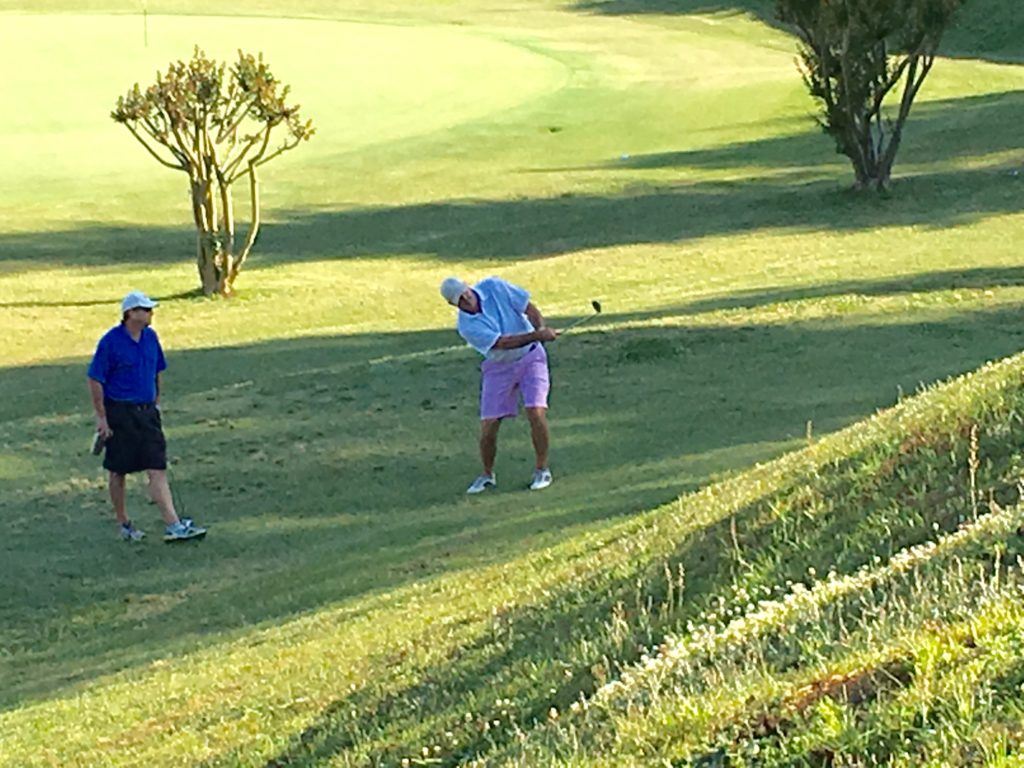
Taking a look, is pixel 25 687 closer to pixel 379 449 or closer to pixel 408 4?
pixel 379 449

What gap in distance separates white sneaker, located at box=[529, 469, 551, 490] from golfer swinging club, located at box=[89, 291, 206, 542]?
2440 mm

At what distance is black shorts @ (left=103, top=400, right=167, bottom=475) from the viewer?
45.0ft

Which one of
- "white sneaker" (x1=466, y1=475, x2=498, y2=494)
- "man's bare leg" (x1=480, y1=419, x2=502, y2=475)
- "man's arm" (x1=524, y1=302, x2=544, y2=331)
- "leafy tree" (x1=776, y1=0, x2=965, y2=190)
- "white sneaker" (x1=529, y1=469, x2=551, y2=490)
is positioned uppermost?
"leafy tree" (x1=776, y1=0, x2=965, y2=190)

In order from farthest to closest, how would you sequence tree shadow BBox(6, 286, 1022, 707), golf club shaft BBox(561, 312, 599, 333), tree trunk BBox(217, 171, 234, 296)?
1. tree trunk BBox(217, 171, 234, 296)
2. golf club shaft BBox(561, 312, 599, 333)
3. tree shadow BBox(6, 286, 1022, 707)

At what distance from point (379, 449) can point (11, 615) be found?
12.8 ft

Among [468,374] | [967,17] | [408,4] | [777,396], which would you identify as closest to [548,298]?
[468,374]

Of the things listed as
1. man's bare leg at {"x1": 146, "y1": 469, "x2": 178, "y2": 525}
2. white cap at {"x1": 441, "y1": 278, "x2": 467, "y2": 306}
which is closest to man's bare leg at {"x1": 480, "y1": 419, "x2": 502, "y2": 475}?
white cap at {"x1": 441, "y1": 278, "x2": 467, "y2": 306}

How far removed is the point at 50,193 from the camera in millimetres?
38188

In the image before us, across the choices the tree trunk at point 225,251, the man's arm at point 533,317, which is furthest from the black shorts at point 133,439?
the tree trunk at point 225,251

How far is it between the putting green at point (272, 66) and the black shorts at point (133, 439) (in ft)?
81.3

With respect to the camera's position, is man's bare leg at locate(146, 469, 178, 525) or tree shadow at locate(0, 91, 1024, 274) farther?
tree shadow at locate(0, 91, 1024, 274)

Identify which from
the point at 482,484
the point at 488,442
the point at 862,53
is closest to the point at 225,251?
the point at 862,53

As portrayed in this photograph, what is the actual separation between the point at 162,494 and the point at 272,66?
1597 inches

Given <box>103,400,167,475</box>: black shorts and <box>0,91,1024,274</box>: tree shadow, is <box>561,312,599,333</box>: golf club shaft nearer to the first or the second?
<box>103,400,167,475</box>: black shorts
